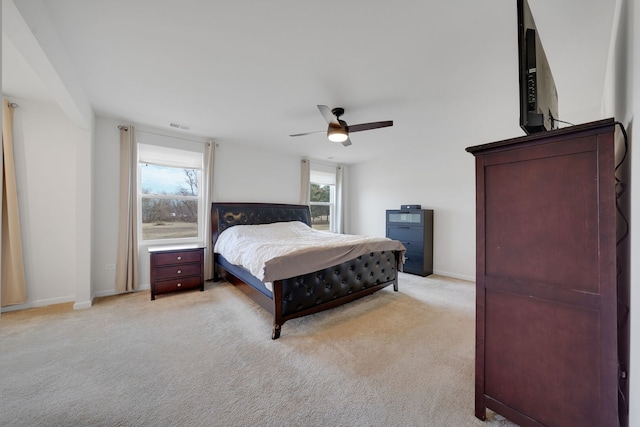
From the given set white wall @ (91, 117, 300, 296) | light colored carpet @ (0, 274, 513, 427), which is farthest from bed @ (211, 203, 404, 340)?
white wall @ (91, 117, 300, 296)

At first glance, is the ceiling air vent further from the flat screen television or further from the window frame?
the flat screen television

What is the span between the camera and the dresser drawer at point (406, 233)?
4.77 metres

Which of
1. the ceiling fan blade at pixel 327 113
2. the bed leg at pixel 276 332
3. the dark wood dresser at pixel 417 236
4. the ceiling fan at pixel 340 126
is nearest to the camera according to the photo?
the bed leg at pixel 276 332

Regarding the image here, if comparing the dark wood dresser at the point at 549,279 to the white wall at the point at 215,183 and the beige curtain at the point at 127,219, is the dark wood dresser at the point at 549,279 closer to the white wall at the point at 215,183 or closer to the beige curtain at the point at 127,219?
the white wall at the point at 215,183

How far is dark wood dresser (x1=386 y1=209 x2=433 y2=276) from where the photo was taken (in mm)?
4723

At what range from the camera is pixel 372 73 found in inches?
94.9

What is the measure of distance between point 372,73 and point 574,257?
2078 mm

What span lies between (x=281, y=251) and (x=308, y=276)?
40 cm

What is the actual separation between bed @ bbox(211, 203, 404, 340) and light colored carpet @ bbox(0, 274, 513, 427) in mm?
214

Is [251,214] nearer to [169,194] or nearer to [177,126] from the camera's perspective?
[169,194]

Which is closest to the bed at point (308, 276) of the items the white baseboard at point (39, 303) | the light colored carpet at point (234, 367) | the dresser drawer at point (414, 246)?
the light colored carpet at point (234, 367)

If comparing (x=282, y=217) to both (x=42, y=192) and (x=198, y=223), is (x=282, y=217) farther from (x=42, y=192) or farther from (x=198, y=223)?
(x=42, y=192)

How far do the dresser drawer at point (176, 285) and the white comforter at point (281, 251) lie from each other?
1.82 ft

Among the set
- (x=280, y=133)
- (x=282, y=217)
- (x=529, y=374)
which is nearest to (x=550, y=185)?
(x=529, y=374)
